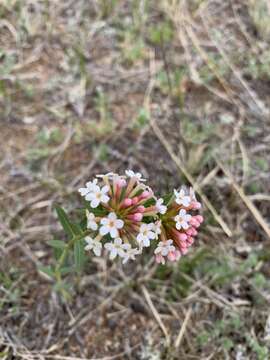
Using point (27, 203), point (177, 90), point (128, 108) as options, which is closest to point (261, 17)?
point (177, 90)

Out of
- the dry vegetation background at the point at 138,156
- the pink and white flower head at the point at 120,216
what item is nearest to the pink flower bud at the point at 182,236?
the pink and white flower head at the point at 120,216

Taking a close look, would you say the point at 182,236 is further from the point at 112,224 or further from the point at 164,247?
the point at 112,224

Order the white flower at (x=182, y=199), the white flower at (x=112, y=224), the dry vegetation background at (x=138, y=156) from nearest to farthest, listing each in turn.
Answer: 1. the white flower at (x=112, y=224)
2. the white flower at (x=182, y=199)
3. the dry vegetation background at (x=138, y=156)

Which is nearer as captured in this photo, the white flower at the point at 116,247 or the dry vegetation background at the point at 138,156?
the white flower at the point at 116,247

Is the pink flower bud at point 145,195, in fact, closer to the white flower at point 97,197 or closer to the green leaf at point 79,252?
the white flower at point 97,197

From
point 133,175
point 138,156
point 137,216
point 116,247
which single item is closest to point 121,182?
point 133,175

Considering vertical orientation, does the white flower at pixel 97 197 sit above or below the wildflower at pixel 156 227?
above

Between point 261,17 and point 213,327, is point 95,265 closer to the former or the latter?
point 213,327
